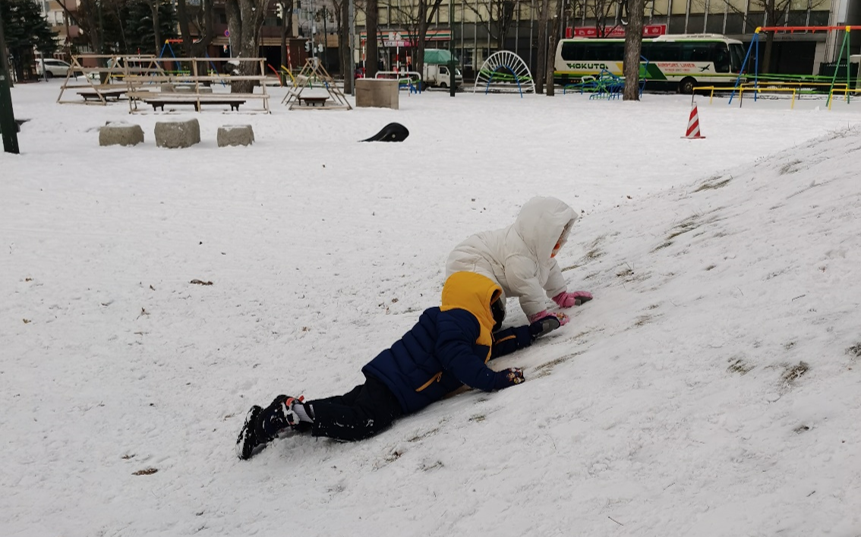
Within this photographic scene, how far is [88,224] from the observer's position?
814 centimetres

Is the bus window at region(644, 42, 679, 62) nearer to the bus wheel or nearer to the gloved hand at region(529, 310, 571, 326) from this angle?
the bus wheel

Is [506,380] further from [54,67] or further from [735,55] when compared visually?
[54,67]

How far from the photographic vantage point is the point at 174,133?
526 inches

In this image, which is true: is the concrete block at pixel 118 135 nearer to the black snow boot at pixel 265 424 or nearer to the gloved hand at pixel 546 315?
the black snow boot at pixel 265 424

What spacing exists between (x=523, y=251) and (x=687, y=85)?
1302 inches

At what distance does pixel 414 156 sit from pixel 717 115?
8.93 metres

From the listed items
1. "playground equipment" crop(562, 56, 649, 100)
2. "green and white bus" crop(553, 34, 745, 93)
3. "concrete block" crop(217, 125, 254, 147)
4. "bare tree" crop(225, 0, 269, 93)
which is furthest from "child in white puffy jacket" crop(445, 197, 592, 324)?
"green and white bus" crop(553, 34, 745, 93)

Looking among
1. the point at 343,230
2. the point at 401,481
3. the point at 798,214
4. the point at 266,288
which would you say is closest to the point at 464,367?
the point at 401,481

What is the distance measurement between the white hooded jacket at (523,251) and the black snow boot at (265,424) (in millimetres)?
1206

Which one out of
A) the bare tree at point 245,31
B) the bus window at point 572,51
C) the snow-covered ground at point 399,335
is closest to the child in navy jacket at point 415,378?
the snow-covered ground at point 399,335

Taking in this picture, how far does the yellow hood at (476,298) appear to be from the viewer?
369 centimetres

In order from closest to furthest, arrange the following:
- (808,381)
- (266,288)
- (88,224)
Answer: (808,381)
(266,288)
(88,224)

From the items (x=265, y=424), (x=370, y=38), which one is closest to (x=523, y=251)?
(x=265, y=424)

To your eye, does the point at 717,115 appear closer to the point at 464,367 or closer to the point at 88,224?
the point at 88,224
